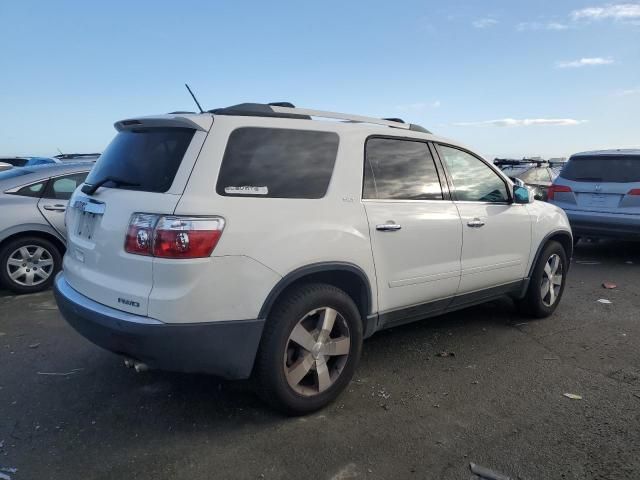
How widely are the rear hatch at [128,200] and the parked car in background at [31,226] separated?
3101mm

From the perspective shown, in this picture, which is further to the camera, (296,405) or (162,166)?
(296,405)

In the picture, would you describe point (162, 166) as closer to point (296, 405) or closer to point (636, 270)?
point (296, 405)

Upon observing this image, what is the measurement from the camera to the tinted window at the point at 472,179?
4.12 meters

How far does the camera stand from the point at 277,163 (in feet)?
9.95

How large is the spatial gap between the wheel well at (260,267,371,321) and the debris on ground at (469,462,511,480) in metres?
1.15

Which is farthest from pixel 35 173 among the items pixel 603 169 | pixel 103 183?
pixel 603 169

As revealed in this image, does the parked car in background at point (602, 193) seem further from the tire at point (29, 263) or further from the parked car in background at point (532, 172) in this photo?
the tire at point (29, 263)

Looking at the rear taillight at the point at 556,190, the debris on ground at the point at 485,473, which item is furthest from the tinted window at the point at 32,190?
the rear taillight at the point at 556,190

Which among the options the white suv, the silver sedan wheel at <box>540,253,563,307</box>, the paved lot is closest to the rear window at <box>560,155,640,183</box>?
the silver sedan wheel at <box>540,253,563,307</box>

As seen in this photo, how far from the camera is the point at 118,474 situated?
8.47 feet

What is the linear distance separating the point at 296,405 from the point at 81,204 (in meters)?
1.87

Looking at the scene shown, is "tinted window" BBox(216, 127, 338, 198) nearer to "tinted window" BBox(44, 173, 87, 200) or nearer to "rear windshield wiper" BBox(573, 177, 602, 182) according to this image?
"tinted window" BBox(44, 173, 87, 200)

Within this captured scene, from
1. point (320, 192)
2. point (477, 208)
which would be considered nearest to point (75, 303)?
point (320, 192)

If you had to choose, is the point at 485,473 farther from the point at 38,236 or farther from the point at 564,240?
the point at 38,236
